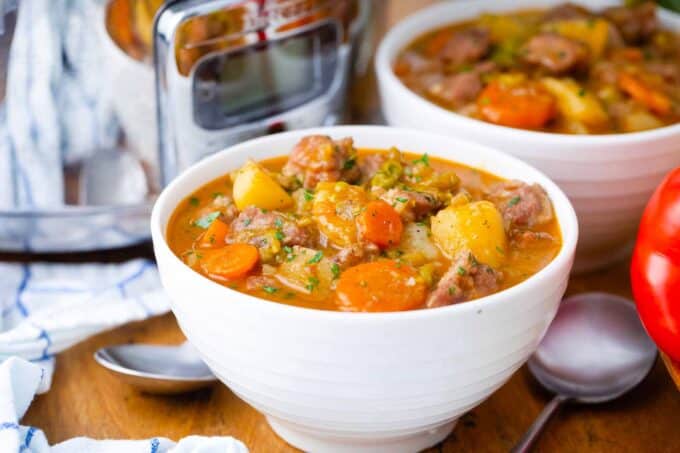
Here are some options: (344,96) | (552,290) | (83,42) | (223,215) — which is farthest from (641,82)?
(83,42)

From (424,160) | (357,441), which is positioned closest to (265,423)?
(357,441)

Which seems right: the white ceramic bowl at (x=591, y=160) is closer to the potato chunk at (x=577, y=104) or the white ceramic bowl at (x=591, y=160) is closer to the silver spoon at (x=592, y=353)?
the potato chunk at (x=577, y=104)

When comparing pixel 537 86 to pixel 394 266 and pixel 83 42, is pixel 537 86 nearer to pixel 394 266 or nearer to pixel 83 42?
pixel 394 266

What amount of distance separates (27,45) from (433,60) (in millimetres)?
1287

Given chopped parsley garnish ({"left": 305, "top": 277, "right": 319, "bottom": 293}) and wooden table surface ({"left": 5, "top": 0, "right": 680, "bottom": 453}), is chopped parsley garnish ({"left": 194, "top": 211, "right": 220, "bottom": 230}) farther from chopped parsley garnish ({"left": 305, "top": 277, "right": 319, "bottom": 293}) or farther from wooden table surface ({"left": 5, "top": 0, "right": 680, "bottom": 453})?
wooden table surface ({"left": 5, "top": 0, "right": 680, "bottom": 453})

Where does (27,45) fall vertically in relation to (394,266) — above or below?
above

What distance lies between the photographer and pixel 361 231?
6.70 ft

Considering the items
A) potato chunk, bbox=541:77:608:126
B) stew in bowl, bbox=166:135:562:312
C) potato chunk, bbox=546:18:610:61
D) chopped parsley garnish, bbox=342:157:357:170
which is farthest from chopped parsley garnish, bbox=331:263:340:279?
potato chunk, bbox=546:18:610:61

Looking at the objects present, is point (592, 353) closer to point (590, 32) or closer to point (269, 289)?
point (269, 289)

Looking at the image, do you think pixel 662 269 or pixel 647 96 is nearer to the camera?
pixel 662 269

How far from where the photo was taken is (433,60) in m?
3.15

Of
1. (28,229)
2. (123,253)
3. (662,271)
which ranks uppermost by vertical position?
(662,271)

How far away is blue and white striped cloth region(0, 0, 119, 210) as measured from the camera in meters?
2.49

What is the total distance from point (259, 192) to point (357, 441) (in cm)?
60
